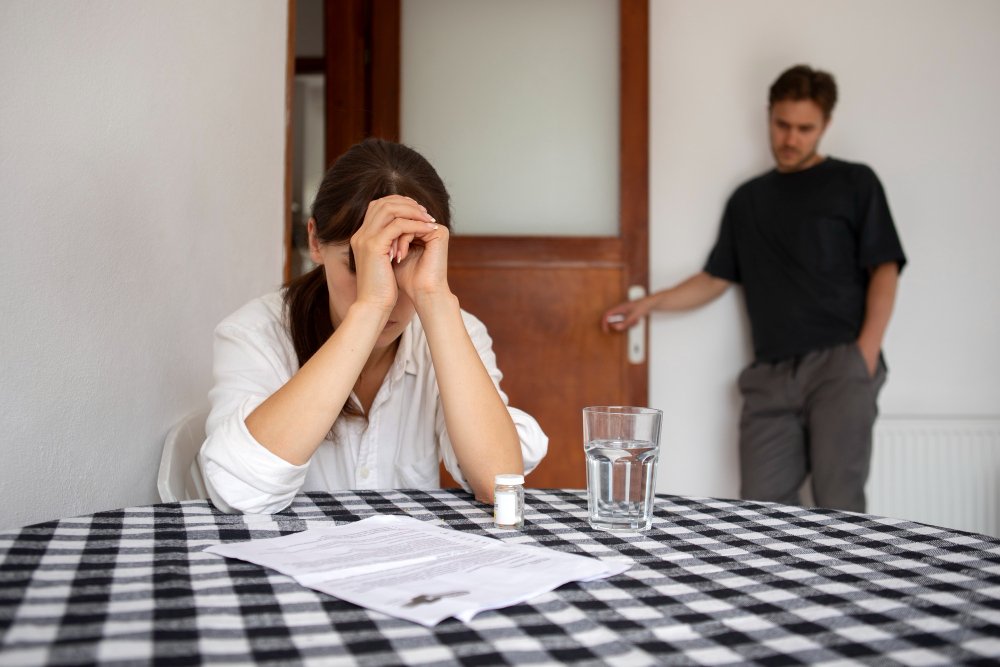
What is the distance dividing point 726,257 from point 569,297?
541 mm

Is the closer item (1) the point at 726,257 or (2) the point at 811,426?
(2) the point at 811,426

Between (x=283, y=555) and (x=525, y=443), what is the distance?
61cm

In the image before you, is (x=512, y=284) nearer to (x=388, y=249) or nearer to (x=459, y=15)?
(x=459, y=15)

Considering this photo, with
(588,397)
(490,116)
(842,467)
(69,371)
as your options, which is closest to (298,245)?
(490,116)

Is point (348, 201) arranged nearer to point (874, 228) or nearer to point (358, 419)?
point (358, 419)

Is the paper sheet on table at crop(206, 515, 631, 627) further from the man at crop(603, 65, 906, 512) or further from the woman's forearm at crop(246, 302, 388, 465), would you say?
the man at crop(603, 65, 906, 512)

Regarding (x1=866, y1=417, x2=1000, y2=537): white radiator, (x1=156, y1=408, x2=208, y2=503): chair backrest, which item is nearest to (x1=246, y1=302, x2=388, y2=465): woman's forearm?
(x1=156, y1=408, x2=208, y2=503): chair backrest

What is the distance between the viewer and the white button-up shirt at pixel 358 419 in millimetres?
1247

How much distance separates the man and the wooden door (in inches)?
15.7

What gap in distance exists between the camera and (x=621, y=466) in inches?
39.2

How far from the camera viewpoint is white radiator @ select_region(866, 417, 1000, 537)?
9.37ft

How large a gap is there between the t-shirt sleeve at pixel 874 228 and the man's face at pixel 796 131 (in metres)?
0.18

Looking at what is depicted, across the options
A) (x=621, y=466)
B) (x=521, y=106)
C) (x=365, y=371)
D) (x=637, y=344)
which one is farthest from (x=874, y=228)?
(x=621, y=466)

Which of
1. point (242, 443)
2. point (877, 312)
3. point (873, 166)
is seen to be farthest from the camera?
point (873, 166)
